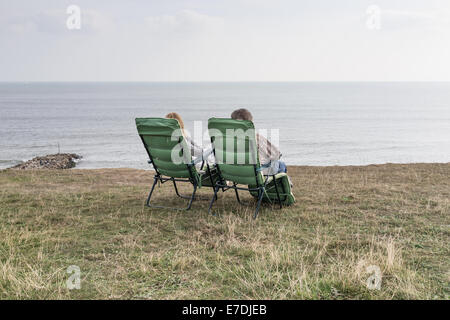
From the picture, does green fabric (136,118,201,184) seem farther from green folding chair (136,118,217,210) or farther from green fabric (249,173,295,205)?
green fabric (249,173,295,205)

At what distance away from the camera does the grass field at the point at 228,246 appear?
336 cm

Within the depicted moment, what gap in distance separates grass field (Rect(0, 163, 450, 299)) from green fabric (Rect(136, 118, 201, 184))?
59cm

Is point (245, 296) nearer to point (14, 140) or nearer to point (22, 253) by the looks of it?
point (22, 253)

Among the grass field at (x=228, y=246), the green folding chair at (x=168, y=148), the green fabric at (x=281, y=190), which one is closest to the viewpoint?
the grass field at (x=228, y=246)

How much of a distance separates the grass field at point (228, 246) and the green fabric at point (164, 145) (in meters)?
0.59

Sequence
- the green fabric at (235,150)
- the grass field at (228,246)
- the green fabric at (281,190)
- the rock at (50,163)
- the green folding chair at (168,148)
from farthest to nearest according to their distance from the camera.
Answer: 1. the rock at (50,163)
2. the green fabric at (281,190)
3. the green folding chair at (168,148)
4. the green fabric at (235,150)
5. the grass field at (228,246)

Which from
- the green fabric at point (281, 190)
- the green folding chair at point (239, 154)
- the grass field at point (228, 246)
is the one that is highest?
the green folding chair at point (239, 154)

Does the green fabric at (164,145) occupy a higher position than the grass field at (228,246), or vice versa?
the green fabric at (164,145)

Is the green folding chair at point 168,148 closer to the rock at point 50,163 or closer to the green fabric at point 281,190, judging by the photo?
the green fabric at point 281,190

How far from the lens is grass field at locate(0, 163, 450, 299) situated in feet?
11.0

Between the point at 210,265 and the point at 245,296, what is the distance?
0.73 meters

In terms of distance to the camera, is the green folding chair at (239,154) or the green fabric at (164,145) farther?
the green fabric at (164,145)

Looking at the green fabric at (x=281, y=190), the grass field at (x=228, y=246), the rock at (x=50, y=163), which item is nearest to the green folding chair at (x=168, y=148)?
the grass field at (x=228, y=246)
